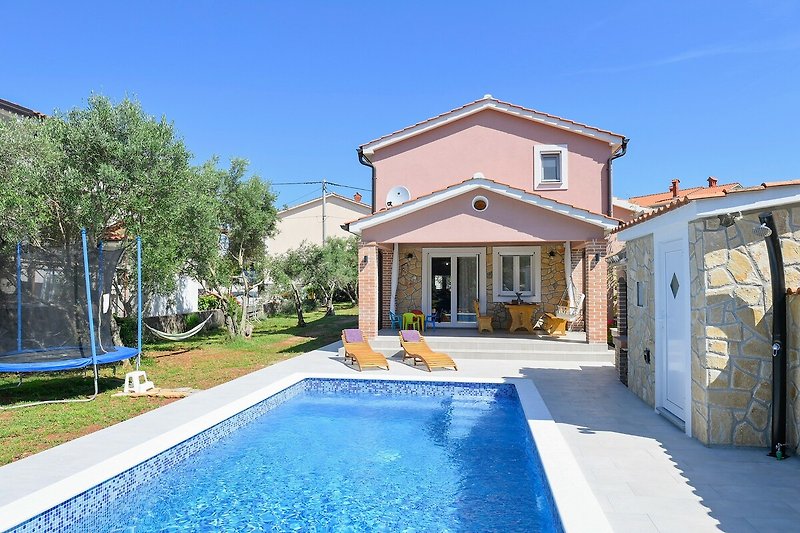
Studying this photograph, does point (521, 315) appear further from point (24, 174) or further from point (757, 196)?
point (24, 174)

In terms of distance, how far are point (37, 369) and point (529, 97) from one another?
64.6 feet

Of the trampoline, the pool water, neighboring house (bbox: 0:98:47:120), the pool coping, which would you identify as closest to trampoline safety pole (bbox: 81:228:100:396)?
the trampoline

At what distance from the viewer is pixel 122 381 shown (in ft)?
43.4

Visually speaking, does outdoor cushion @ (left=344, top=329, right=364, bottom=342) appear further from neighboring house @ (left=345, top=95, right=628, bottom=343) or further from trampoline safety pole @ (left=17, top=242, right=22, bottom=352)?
trampoline safety pole @ (left=17, top=242, right=22, bottom=352)

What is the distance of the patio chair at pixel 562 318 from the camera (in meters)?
17.6

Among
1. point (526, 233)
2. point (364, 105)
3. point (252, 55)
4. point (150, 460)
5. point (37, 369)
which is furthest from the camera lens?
point (364, 105)

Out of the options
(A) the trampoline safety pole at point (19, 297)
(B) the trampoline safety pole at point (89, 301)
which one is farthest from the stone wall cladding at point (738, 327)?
(A) the trampoline safety pole at point (19, 297)

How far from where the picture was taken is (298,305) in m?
28.1

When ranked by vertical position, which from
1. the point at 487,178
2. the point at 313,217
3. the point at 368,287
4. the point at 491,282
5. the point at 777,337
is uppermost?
the point at 313,217

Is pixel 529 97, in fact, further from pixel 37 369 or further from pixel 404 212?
pixel 37 369

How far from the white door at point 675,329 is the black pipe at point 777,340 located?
3.85 ft

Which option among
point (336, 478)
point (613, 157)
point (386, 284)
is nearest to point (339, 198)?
point (386, 284)

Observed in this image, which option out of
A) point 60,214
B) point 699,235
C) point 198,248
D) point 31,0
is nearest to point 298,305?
point 198,248

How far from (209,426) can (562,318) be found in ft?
42.3
